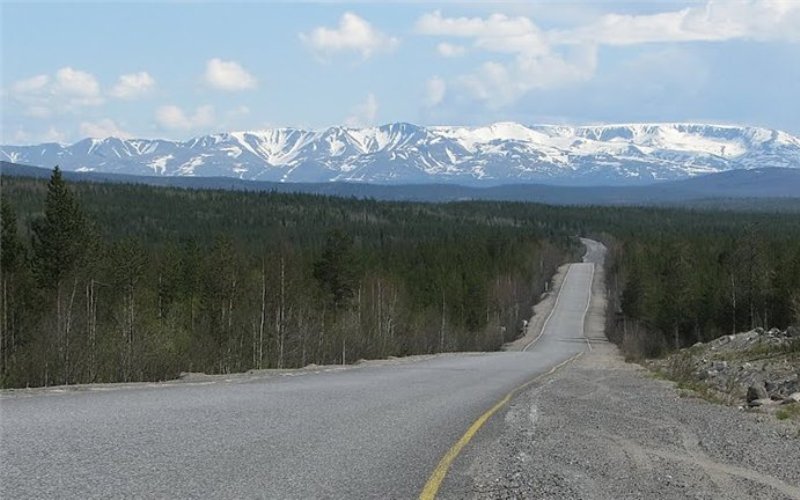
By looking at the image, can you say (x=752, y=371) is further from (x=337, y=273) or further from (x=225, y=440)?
(x=337, y=273)

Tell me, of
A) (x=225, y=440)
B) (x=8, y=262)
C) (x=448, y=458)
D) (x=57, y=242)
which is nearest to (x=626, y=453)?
(x=448, y=458)

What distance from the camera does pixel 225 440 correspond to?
10203mm

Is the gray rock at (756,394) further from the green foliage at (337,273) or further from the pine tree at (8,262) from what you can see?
the green foliage at (337,273)

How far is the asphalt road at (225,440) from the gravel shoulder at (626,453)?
2.38 feet

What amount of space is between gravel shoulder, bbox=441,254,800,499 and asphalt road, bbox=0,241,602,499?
0.73m

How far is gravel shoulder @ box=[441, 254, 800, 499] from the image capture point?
9.09m

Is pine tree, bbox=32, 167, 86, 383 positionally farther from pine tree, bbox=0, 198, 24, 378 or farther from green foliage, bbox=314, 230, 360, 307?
green foliage, bbox=314, 230, 360, 307

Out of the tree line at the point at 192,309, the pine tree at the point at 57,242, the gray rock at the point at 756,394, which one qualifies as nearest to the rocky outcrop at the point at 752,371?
the gray rock at the point at 756,394

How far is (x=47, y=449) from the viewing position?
8.90m

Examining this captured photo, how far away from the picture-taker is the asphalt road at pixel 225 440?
26.1 ft

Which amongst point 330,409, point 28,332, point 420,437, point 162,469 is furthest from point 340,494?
point 28,332

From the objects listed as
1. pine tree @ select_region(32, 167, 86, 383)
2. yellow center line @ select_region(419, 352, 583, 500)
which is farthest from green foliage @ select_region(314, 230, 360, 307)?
yellow center line @ select_region(419, 352, 583, 500)

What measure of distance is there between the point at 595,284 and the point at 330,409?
132 metres

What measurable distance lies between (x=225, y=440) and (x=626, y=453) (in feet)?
16.9
